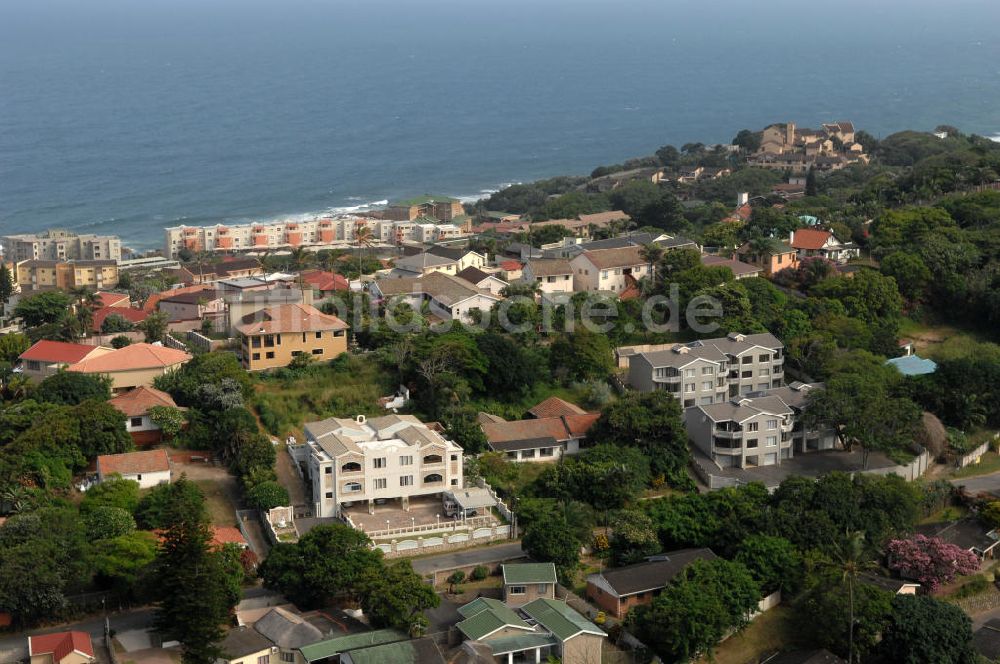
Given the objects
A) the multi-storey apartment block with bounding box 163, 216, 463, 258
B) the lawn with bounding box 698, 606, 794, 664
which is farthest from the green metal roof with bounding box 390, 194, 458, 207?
the lawn with bounding box 698, 606, 794, 664

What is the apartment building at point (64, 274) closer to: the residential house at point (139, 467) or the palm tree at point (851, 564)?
the residential house at point (139, 467)

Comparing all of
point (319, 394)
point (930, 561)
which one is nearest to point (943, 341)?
point (930, 561)

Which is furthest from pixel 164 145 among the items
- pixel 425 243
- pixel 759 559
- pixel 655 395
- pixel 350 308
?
pixel 759 559

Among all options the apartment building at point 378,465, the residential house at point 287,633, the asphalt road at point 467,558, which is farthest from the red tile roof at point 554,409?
the residential house at point 287,633

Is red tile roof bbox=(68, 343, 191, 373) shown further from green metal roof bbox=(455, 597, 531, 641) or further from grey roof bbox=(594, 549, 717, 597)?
grey roof bbox=(594, 549, 717, 597)

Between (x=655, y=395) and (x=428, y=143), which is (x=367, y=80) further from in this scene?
(x=655, y=395)

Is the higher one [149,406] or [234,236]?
[149,406]
